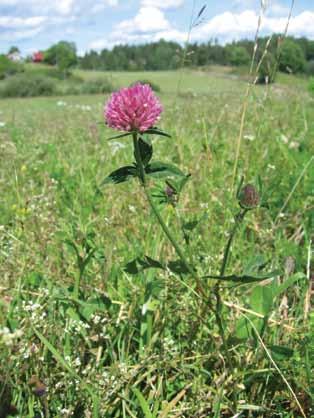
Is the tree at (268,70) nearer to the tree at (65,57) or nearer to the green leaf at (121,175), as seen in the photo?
the green leaf at (121,175)

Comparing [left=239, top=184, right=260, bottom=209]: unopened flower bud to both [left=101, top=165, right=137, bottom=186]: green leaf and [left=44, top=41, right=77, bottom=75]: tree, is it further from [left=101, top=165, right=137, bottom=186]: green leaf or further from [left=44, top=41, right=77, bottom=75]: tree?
[left=44, top=41, right=77, bottom=75]: tree

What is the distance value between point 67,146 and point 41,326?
8.78 ft

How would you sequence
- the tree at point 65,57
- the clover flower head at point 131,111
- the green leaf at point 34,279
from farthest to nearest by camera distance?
1. the tree at point 65,57
2. the green leaf at point 34,279
3. the clover flower head at point 131,111

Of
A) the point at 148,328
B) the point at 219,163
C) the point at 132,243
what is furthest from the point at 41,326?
the point at 219,163

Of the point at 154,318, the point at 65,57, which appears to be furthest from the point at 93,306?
the point at 65,57

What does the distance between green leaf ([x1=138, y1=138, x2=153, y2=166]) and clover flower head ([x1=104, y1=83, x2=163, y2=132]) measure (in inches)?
2.7

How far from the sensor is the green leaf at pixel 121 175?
100 centimetres

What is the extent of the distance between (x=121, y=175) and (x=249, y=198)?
0.89ft

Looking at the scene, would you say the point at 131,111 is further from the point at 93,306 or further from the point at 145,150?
the point at 93,306

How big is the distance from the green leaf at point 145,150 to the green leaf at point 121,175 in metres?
0.04

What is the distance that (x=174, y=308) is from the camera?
148cm

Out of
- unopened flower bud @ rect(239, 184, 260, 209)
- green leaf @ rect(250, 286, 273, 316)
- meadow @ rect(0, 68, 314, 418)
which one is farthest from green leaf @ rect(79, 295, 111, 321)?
unopened flower bud @ rect(239, 184, 260, 209)

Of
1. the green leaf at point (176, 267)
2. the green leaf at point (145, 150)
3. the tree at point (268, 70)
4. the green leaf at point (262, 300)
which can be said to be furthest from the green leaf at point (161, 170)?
the tree at point (268, 70)

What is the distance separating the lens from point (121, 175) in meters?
1.02
